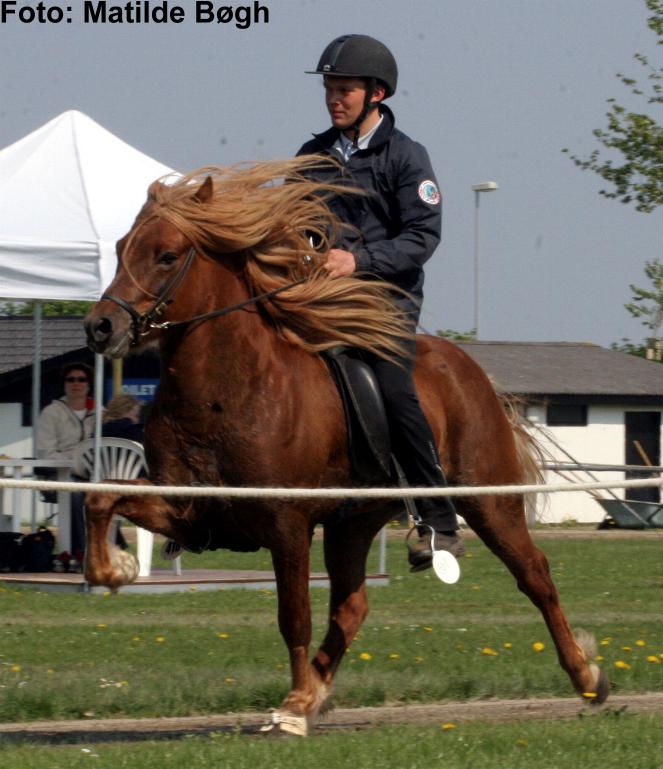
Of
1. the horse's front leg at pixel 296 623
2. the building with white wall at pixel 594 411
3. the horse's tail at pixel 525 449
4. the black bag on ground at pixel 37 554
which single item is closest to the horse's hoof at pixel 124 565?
the horse's front leg at pixel 296 623

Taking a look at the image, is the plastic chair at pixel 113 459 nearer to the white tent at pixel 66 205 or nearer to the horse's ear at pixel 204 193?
the white tent at pixel 66 205

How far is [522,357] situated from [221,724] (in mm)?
39461

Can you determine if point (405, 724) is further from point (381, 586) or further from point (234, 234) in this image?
point (381, 586)

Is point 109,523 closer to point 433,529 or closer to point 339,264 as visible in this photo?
point 339,264

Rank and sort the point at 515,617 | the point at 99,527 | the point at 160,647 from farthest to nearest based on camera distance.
A: the point at 515,617 < the point at 160,647 < the point at 99,527

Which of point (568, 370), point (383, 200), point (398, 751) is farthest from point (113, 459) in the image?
point (568, 370)

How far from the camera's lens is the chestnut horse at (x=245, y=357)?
637 cm

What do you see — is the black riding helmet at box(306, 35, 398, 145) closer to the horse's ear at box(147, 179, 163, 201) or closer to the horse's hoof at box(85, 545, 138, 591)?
the horse's ear at box(147, 179, 163, 201)

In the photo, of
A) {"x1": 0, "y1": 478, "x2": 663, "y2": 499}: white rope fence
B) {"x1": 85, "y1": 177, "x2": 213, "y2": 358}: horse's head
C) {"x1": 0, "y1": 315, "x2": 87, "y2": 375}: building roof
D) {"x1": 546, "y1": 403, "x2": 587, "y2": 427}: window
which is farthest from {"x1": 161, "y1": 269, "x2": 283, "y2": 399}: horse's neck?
{"x1": 546, "y1": 403, "x2": 587, "y2": 427}: window

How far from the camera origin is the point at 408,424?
707 centimetres

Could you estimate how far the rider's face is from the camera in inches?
281

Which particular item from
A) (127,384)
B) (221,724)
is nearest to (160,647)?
(221,724)

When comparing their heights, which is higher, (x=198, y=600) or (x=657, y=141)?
(x=657, y=141)

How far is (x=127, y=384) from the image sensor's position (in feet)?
122
